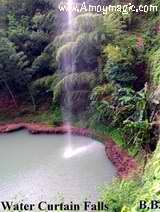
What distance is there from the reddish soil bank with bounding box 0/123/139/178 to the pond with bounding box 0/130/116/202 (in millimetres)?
176

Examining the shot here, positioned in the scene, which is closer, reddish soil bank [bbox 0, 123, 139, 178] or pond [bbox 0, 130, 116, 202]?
pond [bbox 0, 130, 116, 202]

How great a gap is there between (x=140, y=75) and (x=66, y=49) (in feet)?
8.11

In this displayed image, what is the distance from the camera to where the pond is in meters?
8.91

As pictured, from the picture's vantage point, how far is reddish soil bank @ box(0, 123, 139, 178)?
10.1 m

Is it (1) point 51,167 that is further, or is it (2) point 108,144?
(2) point 108,144

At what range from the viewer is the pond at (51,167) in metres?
8.91

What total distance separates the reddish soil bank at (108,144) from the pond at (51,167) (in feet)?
0.58

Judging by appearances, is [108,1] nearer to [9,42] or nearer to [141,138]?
[9,42]

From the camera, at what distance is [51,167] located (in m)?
10.6

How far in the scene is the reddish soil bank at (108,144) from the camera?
396 inches

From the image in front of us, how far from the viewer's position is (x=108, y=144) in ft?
39.1

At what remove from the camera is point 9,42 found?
49.1ft

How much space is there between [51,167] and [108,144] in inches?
78.8

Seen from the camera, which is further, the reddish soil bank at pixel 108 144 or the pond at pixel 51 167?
the reddish soil bank at pixel 108 144
